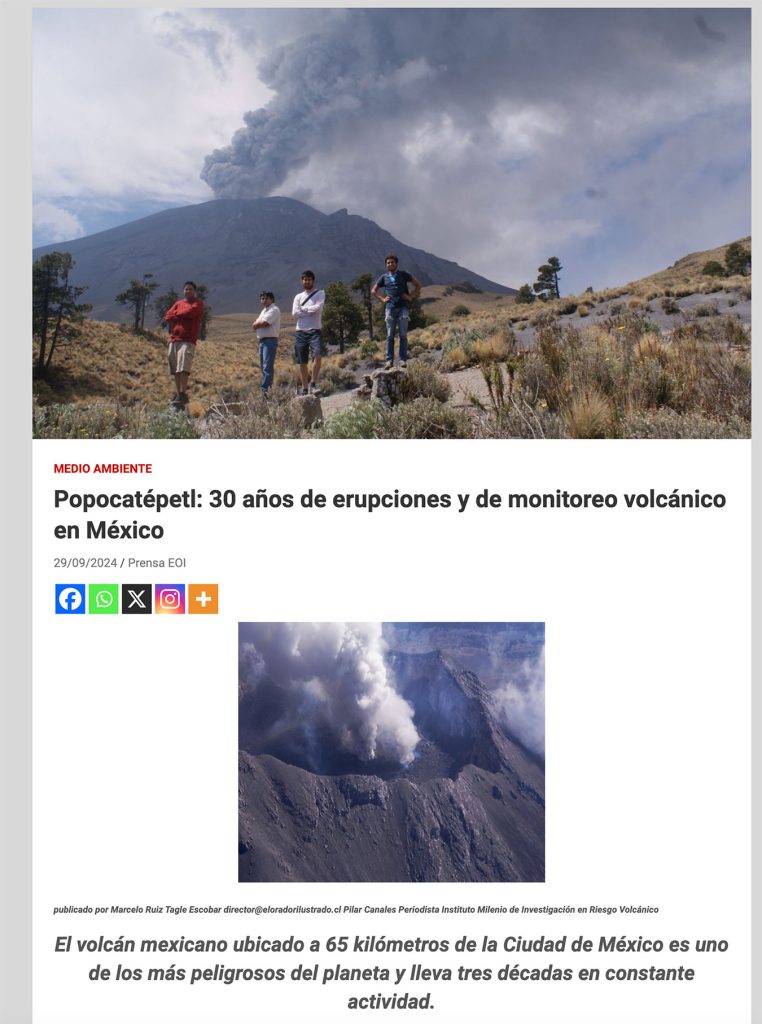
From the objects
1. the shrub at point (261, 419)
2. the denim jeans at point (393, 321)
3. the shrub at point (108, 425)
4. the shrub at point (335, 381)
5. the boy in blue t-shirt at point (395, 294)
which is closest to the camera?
Result: the shrub at point (261, 419)

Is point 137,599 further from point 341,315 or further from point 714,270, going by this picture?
point 714,270

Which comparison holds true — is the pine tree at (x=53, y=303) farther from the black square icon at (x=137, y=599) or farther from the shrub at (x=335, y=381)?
the black square icon at (x=137, y=599)

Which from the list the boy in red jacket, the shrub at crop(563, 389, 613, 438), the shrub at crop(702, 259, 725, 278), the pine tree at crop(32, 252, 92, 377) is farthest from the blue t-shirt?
the shrub at crop(702, 259, 725, 278)

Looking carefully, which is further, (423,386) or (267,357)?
(267,357)

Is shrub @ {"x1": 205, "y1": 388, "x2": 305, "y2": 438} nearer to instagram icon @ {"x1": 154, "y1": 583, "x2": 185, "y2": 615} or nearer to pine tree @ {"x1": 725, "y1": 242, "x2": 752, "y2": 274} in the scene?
instagram icon @ {"x1": 154, "y1": 583, "x2": 185, "y2": 615}

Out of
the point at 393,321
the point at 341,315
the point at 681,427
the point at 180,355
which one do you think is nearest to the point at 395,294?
the point at 393,321

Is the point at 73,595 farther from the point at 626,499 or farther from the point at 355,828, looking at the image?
the point at 626,499

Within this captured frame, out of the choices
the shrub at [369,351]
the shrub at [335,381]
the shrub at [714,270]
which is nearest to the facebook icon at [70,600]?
the shrub at [335,381]

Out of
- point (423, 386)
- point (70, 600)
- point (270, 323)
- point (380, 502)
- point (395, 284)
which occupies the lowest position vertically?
point (70, 600)
